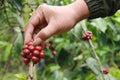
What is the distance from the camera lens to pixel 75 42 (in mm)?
2625

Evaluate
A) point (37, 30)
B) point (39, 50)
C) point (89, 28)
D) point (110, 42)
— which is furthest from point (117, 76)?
point (39, 50)

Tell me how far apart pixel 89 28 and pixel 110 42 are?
0.23 meters

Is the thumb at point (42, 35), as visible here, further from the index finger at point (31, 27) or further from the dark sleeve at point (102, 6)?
the dark sleeve at point (102, 6)

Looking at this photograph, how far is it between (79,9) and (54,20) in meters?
0.12

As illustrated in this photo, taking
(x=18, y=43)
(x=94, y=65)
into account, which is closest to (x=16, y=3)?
(x=18, y=43)

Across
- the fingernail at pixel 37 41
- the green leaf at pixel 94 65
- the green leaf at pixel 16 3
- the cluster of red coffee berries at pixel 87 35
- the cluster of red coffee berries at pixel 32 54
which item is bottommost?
the green leaf at pixel 94 65

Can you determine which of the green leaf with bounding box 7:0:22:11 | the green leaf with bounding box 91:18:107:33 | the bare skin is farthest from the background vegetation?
the bare skin

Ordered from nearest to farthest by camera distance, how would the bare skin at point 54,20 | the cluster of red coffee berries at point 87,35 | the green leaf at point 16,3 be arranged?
the bare skin at point 54,20, the green leaf at point 16,3, the cluster of red coffee berries at point 87,35

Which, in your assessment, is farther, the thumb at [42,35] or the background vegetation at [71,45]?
the background vegetation at [71,45]

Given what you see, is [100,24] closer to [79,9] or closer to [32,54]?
[79,9]

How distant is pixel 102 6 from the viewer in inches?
66.9

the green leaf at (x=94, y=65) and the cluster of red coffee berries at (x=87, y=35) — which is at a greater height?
the cluster of red coffee berries at (x=87, y=35)

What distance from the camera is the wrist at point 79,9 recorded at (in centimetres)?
161

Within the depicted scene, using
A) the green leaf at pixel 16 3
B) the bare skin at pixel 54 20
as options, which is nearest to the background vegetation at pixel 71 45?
the green leaf at pixel 16 3
